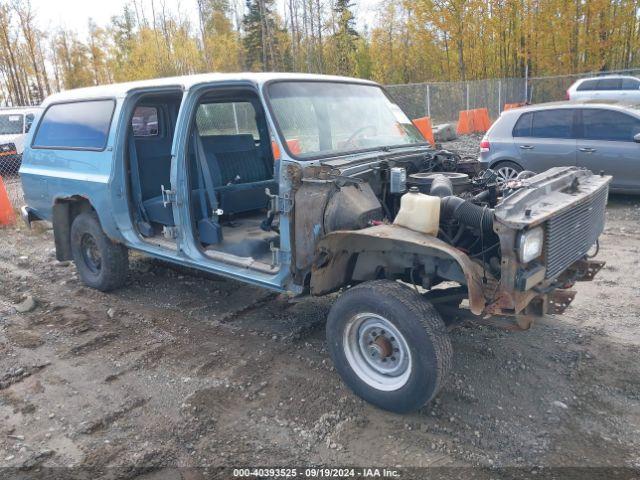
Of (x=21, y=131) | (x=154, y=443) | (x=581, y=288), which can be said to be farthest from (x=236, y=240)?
(x=21, y=131)

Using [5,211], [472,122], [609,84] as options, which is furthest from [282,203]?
[609,84]

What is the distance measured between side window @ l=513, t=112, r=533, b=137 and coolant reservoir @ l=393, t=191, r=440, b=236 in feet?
21.5

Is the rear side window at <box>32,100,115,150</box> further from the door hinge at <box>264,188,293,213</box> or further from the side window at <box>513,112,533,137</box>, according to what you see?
the side window at <box>513,112,533,137</box>

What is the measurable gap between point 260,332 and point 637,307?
3.44 meters

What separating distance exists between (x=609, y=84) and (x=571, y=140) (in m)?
12.2

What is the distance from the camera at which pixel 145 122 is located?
5.62 meters

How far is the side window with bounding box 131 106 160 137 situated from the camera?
217 inches

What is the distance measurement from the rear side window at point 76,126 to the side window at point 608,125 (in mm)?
7310

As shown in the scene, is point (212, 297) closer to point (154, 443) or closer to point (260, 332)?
point (260, 332)

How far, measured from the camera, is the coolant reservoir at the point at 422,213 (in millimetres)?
3369

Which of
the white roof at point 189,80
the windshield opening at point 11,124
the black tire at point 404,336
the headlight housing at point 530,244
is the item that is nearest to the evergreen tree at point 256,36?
the windshield opening at point 11,124

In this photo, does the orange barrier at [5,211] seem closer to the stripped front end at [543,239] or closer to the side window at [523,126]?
the stripped front end at [543,239]

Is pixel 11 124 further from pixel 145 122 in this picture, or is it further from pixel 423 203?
pixel 423 203

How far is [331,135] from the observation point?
432 centimetres
